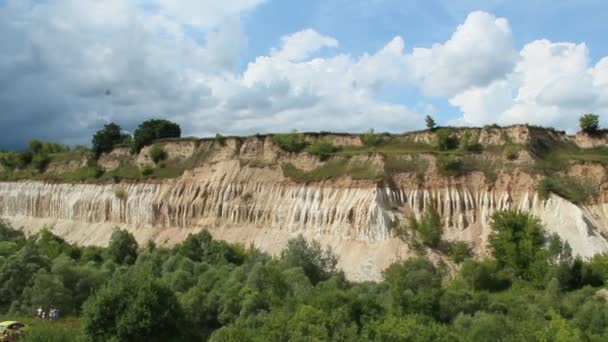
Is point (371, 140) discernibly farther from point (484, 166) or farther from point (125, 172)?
point (125, 172)

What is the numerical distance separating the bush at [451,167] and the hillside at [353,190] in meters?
0.11

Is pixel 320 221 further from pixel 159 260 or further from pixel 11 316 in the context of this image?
pixel 11 316

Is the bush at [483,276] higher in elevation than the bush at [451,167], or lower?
lower

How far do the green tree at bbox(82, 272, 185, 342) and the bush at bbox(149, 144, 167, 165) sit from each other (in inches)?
1586

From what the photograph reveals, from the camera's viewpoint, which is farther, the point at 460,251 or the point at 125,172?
the point at 125,172

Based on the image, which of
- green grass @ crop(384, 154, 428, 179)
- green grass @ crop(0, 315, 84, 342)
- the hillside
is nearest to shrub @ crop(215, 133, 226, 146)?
the hillside

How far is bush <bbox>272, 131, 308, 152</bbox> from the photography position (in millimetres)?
A: 58406

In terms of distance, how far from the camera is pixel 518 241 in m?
41.9

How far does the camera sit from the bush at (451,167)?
49469 mm

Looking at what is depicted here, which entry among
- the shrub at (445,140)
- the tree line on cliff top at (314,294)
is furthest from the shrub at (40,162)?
the shrub at (445,140)

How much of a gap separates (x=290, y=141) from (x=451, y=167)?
16.2 metres

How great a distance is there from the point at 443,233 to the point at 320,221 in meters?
10.3

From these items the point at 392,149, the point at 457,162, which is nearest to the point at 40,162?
the point at 392,149

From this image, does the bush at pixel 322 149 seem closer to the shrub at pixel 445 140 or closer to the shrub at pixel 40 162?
the shrub at pixel 445 140
